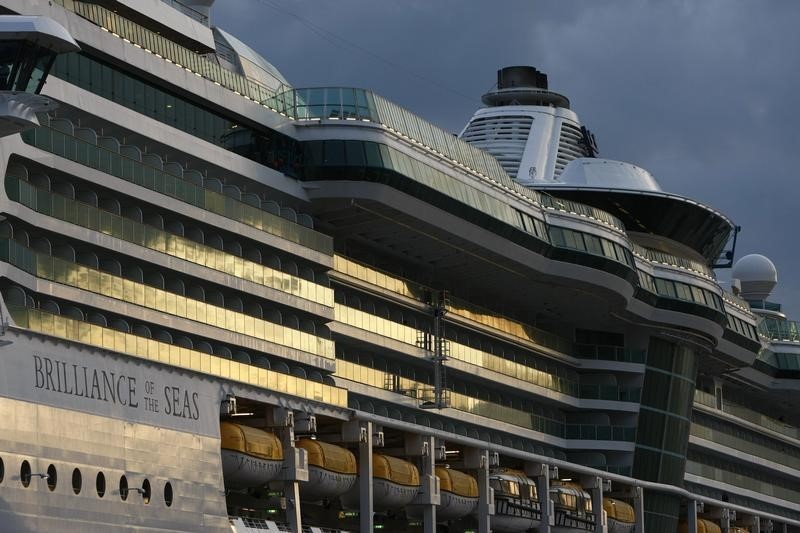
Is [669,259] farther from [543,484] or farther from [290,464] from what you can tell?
[290,464]

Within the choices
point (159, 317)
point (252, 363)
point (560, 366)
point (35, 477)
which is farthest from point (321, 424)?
point (560, 366)

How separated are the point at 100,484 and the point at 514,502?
26.1 m

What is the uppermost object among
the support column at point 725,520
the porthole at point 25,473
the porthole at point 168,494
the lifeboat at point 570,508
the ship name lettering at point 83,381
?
the support column at point 725,520

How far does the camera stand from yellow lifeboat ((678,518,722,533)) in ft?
262

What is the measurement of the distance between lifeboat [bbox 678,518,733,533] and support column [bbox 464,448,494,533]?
21.5m

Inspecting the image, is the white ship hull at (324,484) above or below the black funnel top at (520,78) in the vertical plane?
below

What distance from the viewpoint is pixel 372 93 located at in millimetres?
57375

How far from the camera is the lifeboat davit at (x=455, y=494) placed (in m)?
58.2

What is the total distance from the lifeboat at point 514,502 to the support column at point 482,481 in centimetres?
100

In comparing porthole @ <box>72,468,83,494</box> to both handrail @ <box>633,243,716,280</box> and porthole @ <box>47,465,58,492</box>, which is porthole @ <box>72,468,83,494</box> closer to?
porthole @ <box>47,465,58,492</box>

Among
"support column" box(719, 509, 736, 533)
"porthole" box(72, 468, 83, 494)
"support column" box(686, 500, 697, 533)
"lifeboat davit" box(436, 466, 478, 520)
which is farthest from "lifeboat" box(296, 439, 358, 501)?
"support column" box(719, 509, 736, 533)

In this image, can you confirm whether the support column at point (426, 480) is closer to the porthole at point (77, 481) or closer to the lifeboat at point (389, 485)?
the lifeboat at point (389, 485)

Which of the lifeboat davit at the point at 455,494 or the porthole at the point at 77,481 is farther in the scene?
the lifeboat davit at the point at 455,494

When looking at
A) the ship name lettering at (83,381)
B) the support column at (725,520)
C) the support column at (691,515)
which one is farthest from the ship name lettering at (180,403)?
the support column at (725,520)
